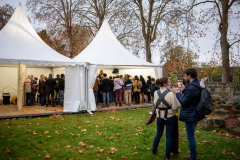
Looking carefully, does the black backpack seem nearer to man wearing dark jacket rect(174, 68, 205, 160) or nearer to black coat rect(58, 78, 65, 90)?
man wearing dark jacket rect(174, 68, 205, 160)

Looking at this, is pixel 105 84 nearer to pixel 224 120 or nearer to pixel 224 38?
pixel 224 120

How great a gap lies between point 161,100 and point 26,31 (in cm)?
898

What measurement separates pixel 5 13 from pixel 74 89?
62.3 feet

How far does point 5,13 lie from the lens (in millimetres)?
21469

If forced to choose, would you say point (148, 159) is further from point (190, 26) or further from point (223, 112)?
point (190, 26)

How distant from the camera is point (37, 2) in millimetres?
16750

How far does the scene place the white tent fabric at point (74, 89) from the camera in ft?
27.1

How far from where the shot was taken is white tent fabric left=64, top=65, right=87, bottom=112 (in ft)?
27.1

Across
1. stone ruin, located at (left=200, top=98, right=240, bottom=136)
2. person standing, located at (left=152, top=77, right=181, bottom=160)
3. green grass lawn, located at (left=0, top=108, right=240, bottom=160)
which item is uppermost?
person standing, located at (left=152, top=77, right=181, bottom=160)

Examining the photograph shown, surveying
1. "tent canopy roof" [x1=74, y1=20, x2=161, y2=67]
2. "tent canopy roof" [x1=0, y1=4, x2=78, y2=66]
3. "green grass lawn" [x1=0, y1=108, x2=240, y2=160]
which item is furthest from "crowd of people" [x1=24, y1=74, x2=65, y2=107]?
"green grass lawn" [x1=0, y1=108, x2=240, y2=160]

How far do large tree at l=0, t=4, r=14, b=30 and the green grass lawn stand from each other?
19276 mm

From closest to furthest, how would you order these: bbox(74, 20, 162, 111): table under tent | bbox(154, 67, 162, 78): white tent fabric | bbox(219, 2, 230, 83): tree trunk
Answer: bbox(74, 20, 162, 111): table under tent < bbox(154, 67, 162, 78): white tent fabric < bbox(219, 2, 230, 83): tree trunk

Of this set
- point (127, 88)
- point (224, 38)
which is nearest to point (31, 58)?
point (127, 88)

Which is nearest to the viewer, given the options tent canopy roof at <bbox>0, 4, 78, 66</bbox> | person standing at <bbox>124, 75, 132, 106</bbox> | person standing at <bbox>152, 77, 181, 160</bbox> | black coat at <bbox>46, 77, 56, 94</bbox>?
person standing at <bbox>152, 77, 181, 160</bbox>
